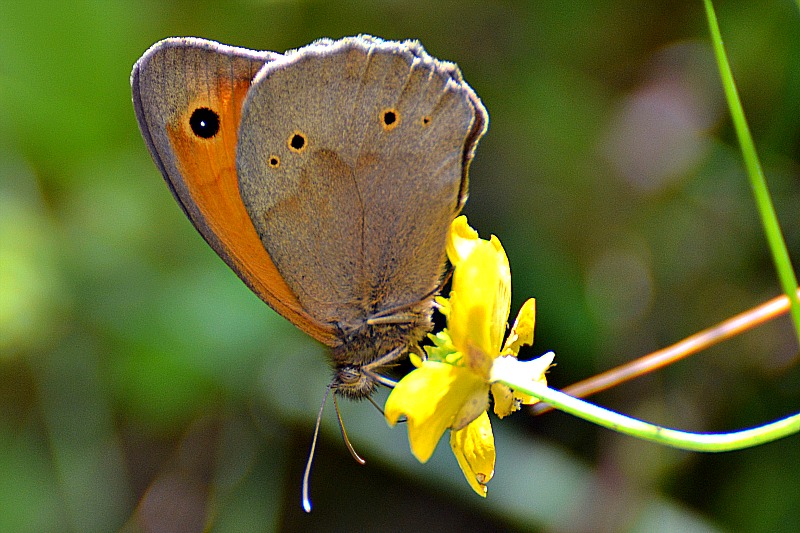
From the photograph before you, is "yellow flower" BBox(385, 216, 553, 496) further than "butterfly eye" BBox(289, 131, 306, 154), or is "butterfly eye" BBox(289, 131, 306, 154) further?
"butterfly eye" BBox(289, 131, 306, 154)

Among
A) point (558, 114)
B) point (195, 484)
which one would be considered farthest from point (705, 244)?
point (195, 484)

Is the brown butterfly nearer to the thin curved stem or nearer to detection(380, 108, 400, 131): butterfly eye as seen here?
detection(380, 108, 400, 131): butterfly eye

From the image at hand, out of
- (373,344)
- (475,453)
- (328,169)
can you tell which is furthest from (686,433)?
(328,169)

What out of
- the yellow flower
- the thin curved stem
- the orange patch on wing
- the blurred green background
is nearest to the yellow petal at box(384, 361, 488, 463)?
the yellow flower

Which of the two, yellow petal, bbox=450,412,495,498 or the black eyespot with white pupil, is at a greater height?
the black eyespot with white pupil

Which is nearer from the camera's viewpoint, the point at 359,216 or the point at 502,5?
the point at 359,216

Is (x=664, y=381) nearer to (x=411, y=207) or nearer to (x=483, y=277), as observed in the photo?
(x=411, y=207)

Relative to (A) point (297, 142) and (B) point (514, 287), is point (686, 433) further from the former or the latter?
(B) point (514, 287)
